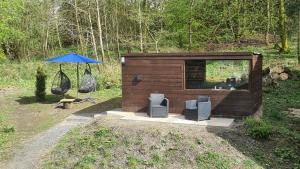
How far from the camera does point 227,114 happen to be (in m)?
12.3

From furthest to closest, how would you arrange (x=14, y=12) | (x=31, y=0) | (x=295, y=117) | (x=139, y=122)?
(x=31, y=0) → (x=14, y=12) → (x=295, y=117) → (x=139, y=122)

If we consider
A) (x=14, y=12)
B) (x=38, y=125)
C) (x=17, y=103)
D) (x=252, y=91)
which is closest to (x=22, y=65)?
(x=14, y=12)

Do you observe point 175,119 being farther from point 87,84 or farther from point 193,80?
point 87,84

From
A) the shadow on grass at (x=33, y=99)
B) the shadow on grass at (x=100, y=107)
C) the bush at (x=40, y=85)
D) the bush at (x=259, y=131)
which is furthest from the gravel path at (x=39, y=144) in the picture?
the bush at (x=259, y=131)

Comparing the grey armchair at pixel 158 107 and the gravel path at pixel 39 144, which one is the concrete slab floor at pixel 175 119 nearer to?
the grey armchair at pixel 158 107

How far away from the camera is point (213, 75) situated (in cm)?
1323

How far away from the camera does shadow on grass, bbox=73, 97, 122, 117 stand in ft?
48.0

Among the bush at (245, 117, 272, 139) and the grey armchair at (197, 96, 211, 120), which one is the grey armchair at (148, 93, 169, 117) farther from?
the bush at (245, 117, 272, 139)

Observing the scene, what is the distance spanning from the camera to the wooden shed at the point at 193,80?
1212 cm

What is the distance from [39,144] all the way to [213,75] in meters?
5.72

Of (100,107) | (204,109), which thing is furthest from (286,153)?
(100,107)

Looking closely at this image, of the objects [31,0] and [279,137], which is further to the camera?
[31,0]

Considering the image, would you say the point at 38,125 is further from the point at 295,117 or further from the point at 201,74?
the point at 295,117

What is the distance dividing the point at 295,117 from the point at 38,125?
8142mm
